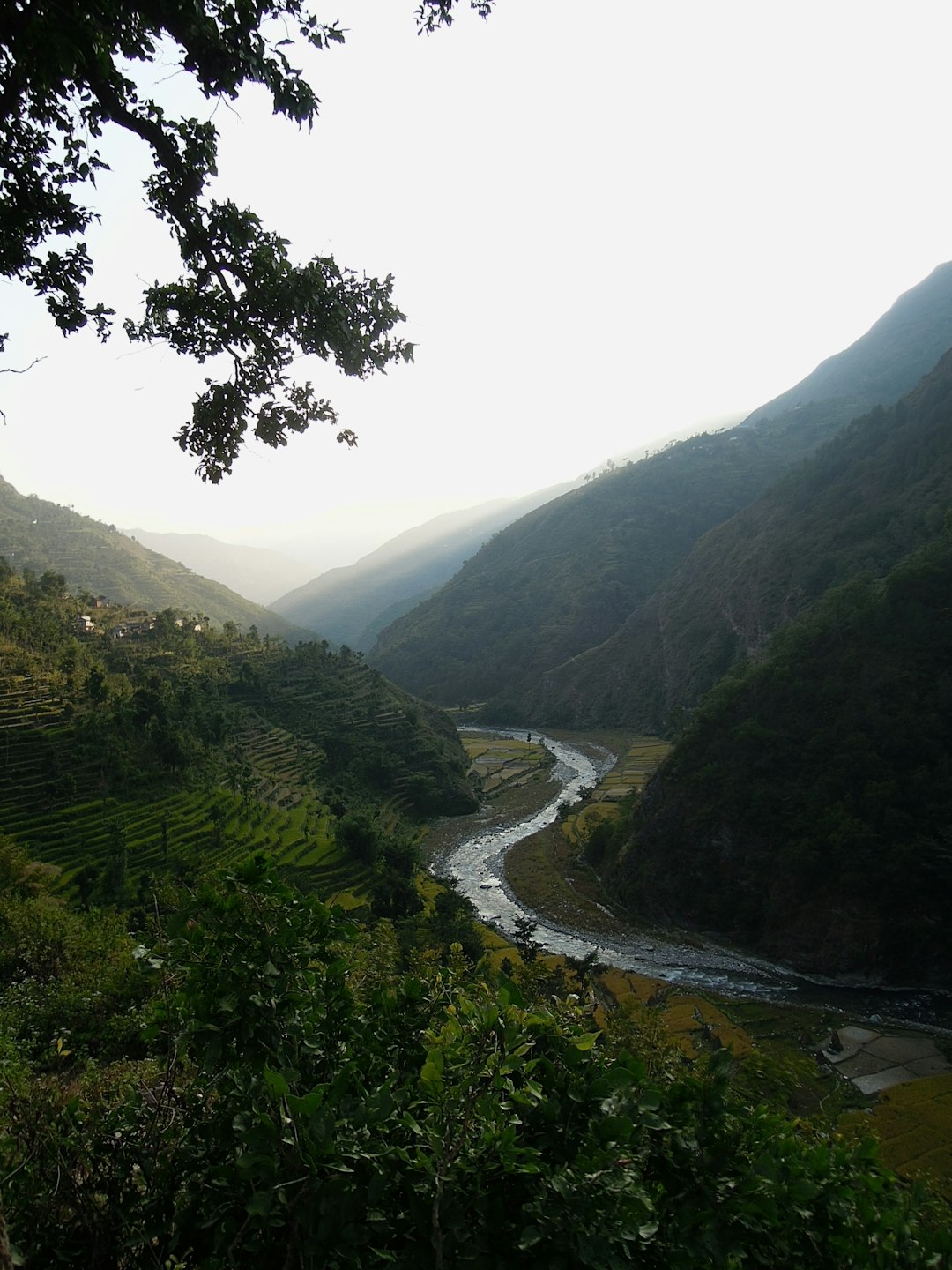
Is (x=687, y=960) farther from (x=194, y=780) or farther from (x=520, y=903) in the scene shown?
(x=194, y=780)

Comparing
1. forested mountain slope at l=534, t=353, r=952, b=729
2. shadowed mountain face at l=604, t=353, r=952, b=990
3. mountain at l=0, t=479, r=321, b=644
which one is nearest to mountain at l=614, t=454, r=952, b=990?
shadowed mountain face at l=604, t=353, r=952, b=990

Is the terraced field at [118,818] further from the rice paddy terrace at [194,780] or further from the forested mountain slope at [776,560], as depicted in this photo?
the forested mountain slope at [776,560]

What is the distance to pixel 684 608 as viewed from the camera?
72.5 m

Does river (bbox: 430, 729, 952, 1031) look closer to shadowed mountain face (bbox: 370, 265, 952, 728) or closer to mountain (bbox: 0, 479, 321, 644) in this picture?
shadowed mountain face (bbox: 370, 265, 952, 728)

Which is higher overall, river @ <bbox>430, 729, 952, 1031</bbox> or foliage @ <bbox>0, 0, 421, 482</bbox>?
foliage @ <bbox>0, 0, 421, 482</bbox>

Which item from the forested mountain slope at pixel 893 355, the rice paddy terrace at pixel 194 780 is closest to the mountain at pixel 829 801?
the rice paddy terrace at pixel 194 780

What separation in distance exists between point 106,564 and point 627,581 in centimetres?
9316

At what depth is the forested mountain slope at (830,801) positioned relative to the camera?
2341cm

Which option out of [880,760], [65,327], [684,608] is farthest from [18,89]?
[684,608]

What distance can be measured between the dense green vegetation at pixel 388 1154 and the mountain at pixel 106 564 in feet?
313

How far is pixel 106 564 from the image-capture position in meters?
112

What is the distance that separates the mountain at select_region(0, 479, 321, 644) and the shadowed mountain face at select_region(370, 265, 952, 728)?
31.5 metres

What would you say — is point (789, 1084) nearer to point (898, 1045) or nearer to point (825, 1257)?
point (825, 1257)

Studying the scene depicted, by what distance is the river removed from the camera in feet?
71.2
